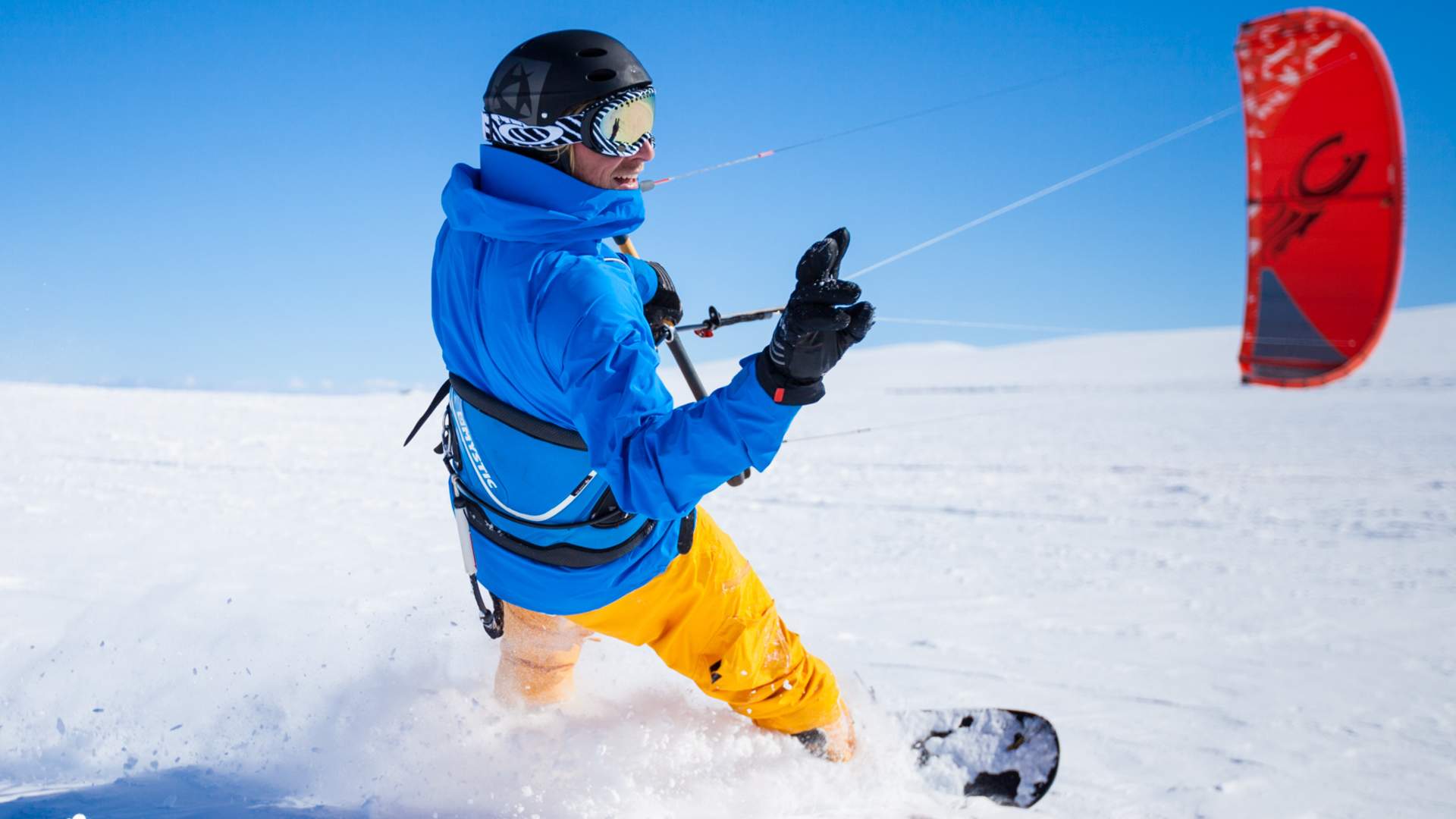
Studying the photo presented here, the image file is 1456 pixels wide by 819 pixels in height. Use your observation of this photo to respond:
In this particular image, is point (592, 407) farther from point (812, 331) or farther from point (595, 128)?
point (595, 128)

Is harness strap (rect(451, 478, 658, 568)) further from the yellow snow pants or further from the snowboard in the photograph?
the snowboard

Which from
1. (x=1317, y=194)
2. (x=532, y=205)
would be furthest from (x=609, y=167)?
(x=1317, y=194)

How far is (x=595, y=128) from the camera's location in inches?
79.7

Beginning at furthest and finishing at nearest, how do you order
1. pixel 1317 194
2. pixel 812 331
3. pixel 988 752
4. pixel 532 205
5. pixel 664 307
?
pixel 1317 194
pixel 988 752
pixel 664 307
pixel 532 205
pixel 812 331

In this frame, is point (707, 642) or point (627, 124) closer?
point (627, 124)

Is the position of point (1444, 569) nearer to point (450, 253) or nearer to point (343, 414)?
point (450, 253)

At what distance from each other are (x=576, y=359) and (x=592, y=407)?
10cm

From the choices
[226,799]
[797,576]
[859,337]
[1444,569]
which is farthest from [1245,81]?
[226,799]

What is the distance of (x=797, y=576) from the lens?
6.08 m

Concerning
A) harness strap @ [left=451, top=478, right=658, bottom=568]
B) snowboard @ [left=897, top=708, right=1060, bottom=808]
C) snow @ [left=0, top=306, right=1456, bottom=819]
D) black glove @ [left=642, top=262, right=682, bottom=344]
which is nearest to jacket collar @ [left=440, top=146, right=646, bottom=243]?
black glove @ [left=642, top=262, right=682, bottom=344]

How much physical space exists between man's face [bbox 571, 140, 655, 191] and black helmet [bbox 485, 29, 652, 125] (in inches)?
4.0

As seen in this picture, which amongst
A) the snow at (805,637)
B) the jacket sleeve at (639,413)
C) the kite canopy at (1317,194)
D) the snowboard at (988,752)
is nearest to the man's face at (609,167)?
the jacket sleeve at (639,413)

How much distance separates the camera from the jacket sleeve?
1611mm

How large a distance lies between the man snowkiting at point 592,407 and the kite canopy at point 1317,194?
3.57m
